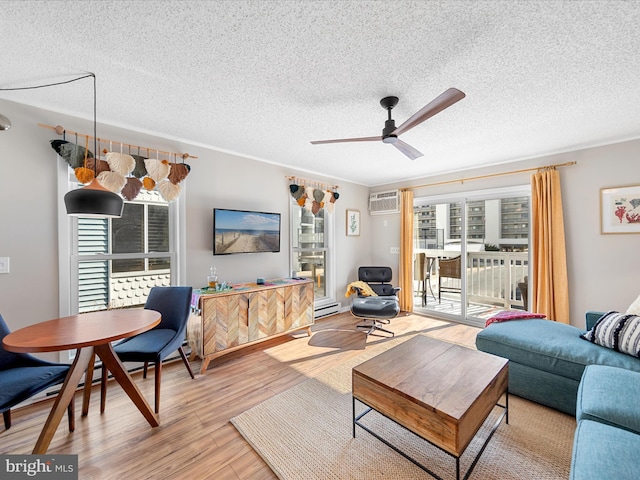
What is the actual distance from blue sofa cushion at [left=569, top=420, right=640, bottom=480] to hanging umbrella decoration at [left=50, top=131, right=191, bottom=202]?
345 cm

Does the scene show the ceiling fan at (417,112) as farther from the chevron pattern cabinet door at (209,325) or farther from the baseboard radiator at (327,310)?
the baseboard radiator at (327,310)

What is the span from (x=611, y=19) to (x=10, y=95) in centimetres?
399

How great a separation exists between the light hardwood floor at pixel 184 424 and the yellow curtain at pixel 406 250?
195 cm

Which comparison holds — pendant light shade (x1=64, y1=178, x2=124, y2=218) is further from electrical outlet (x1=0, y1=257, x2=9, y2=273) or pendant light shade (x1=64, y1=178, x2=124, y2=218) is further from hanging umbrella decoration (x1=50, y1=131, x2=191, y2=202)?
electrical outlet (x1=0, y1=257, x2=9, y2=273)

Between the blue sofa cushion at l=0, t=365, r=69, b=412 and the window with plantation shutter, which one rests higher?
the window with plantation shutter

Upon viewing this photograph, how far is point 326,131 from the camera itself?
2766 millimetres

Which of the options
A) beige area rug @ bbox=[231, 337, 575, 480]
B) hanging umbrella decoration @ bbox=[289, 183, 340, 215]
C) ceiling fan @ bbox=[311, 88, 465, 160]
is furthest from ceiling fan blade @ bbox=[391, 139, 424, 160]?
beige area rug @ bbox=[231, 337, 575, 480]

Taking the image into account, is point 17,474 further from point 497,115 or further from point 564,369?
point 497,115

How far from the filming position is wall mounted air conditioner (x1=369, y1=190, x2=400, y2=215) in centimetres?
494

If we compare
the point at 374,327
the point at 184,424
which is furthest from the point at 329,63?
the point at 374,327

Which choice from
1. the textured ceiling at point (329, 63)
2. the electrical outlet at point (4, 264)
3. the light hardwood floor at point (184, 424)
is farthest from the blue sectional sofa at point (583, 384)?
the electrical outlet at point (4, 264)

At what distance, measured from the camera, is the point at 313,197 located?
4.24 metres

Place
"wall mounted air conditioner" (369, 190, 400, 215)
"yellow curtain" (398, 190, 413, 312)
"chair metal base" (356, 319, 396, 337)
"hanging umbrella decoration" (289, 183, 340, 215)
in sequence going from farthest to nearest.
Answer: "wall mounted air conditioner" (369, 190, 400, 215)
"yellow curtain" (398, 190, 413, 312)
"hanging umbrella decoration" (289, 183, 340, 215)
"chair metal base" (356, 319, 396, 337)

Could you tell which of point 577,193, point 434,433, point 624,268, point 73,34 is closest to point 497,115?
point 577,193
